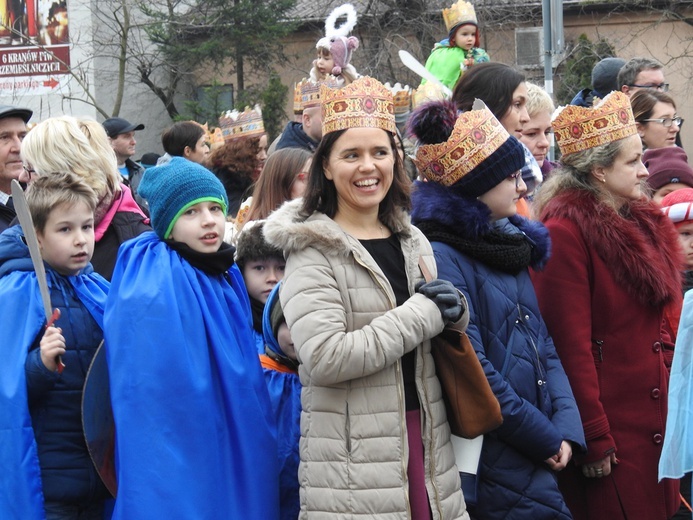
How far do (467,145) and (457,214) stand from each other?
10.7 inches

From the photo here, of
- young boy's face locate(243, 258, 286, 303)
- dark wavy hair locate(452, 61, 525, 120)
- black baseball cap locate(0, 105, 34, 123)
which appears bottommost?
young boy's face locate(243, 258, 286, 303)

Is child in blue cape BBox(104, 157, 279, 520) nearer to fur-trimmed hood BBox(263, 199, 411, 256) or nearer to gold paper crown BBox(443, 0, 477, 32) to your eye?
fur-trimmed hood BBox(263, 199, 411, 256)

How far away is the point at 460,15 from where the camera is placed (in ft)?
26.3

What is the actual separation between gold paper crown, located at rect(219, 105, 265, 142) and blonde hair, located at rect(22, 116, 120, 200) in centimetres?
301

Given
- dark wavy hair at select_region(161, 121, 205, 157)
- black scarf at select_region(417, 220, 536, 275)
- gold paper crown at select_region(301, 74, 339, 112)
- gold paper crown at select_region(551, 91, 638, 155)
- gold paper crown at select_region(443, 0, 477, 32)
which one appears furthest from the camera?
dark wavy hair at select_region(161, 121, 205, 157)

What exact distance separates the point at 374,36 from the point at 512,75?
1954 centimetres


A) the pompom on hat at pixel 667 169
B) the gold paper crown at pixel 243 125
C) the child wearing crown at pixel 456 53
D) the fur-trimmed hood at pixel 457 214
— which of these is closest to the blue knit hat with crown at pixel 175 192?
the fur-trimmed hood at pixel 457 214

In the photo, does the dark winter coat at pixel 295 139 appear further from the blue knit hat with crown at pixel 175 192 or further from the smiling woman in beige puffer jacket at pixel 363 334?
the smiling woman in beige puffer jacket at pixel 363 334

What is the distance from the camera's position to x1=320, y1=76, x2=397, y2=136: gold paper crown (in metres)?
3.48

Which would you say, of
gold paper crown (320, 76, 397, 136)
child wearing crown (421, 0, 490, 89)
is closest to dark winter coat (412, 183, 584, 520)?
gold paper crown (320, 76, 397, 136)

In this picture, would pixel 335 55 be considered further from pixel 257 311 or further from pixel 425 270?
pixel 425 270

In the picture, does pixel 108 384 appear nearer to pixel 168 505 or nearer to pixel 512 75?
pixel 168 505

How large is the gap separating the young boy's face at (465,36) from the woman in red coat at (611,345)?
12.1 ft

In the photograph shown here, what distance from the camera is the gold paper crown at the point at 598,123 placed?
4484 mm
